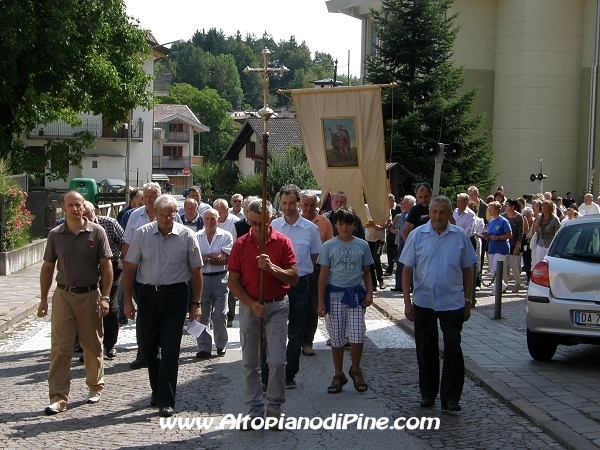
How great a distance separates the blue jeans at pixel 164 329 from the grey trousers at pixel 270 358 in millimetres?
633

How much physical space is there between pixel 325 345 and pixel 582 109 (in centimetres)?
3457

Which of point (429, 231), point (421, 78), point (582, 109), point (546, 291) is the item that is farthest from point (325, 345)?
point (582, 109)

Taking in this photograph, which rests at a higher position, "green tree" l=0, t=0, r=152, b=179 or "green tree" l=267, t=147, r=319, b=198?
"green tree" l=0, t=0, r=152, b=179

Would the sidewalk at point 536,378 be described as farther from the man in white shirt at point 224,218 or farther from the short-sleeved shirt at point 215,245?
the short-sleeved shirt at point 215,245

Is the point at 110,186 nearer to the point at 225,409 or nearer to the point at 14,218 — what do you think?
the point at 14,218

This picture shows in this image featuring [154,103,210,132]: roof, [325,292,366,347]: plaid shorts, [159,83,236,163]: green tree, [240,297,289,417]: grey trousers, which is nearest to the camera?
[240,297,289,417]: grey trousers

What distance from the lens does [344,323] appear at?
28.4 feet

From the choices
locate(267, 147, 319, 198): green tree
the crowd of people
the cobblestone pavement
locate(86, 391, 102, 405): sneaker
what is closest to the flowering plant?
the cobblestone pavement

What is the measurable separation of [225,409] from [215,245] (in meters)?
3.34

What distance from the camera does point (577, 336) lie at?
9656mm

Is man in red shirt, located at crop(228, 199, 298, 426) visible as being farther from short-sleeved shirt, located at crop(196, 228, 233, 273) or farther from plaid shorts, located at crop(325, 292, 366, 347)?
short-sleeved shirt, located at crop(196, 228, 233, 273)

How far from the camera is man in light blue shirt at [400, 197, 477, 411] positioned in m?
7.92

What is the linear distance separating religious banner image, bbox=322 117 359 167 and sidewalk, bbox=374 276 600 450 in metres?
5.07

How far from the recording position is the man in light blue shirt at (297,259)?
8750 millimetres
